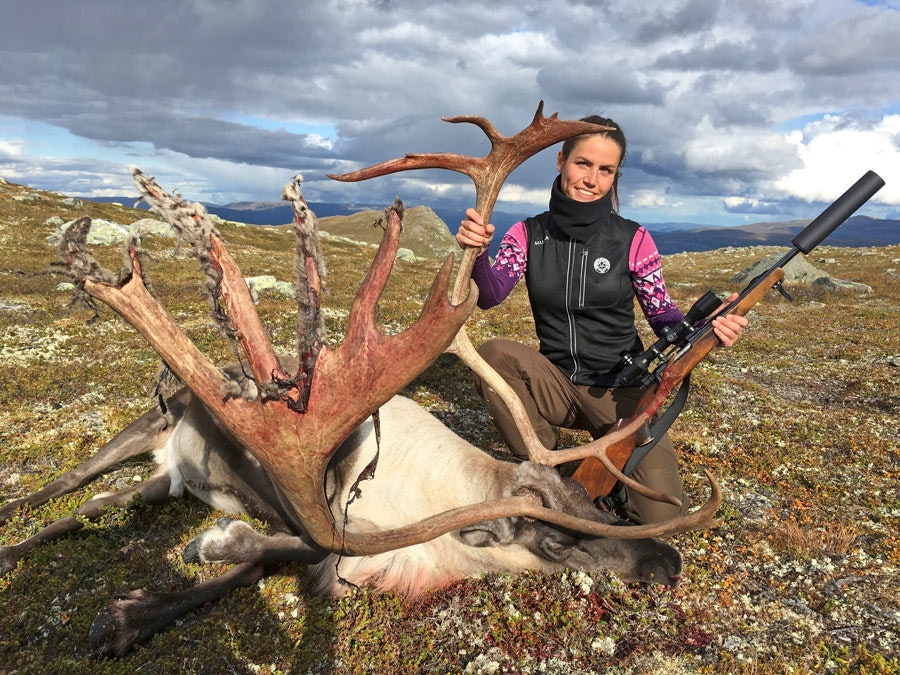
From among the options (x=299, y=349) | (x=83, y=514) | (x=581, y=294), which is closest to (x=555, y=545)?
(x=581, y=294)

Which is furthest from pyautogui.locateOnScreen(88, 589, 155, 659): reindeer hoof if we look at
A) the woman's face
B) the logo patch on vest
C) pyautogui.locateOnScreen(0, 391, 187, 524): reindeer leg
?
the woman's face

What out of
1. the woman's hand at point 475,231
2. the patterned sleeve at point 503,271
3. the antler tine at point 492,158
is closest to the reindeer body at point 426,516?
the patterned sleeve at point 503,271

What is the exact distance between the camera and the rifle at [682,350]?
4.98 metres

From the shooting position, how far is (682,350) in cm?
531

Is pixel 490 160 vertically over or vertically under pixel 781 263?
over

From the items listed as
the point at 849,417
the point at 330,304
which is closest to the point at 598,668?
the point at 849,417

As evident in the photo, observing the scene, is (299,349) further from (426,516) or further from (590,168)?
(590,168)

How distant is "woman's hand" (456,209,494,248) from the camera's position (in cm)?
404

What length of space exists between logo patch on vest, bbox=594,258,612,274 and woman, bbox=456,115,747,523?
0.04 ft

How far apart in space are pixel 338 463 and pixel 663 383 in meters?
3.23

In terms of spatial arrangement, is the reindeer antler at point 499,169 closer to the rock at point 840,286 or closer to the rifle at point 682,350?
the rifle at point 682,350

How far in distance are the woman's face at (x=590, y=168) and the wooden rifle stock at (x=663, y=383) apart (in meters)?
1.81

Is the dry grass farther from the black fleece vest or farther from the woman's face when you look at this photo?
the woman's face

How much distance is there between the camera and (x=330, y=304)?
17312 mm
